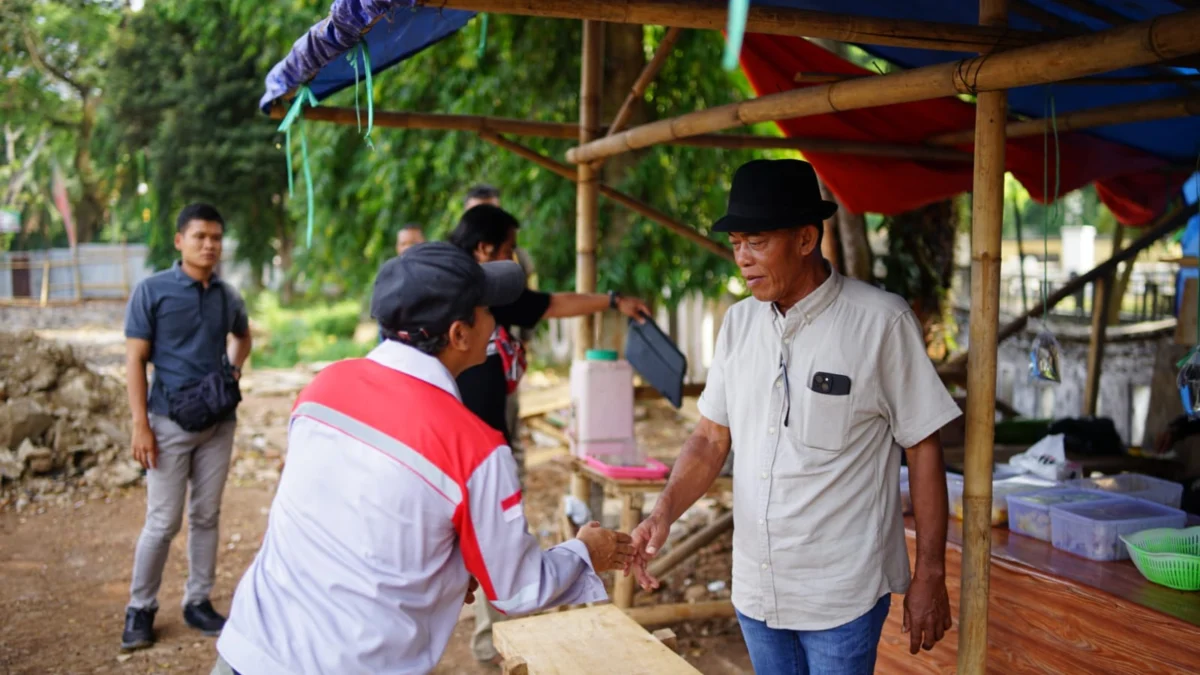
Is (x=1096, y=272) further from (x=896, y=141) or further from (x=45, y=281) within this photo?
(x=45, y=281)

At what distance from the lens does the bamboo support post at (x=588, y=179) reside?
4.95m

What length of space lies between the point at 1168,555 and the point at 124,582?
5.85m

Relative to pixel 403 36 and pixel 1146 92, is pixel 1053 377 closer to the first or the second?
pixel 1146 92

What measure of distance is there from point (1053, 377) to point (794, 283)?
1207 millimetres

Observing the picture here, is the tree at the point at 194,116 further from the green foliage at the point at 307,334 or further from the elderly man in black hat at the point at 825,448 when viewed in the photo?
the elderly man in black hat at the point at 825,448

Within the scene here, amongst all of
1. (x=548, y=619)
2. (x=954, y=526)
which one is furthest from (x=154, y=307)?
(x=954, y=526)

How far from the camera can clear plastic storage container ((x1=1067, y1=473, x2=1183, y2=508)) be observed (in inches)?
142

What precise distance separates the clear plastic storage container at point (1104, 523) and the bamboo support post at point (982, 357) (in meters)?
0.79

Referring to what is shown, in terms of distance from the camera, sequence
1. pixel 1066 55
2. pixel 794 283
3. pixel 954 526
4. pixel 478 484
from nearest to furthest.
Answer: pixel 478 484
pixel 1066 55
pixel 794 283
pixel 954 526

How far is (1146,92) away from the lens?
4.62 meters

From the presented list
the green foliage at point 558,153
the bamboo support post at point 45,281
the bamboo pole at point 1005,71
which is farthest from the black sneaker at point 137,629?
the bamboo support post at point 45,281

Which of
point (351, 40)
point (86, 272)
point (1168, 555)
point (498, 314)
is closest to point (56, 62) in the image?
point (86, 272)

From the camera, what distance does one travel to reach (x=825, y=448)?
7.71 feet

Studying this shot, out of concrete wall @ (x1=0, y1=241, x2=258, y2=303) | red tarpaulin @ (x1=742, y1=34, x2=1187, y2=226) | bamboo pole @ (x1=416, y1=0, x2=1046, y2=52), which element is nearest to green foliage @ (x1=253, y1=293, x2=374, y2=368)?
concrete wall @ (x1=0, y1=241, x2=258, y2=303)
